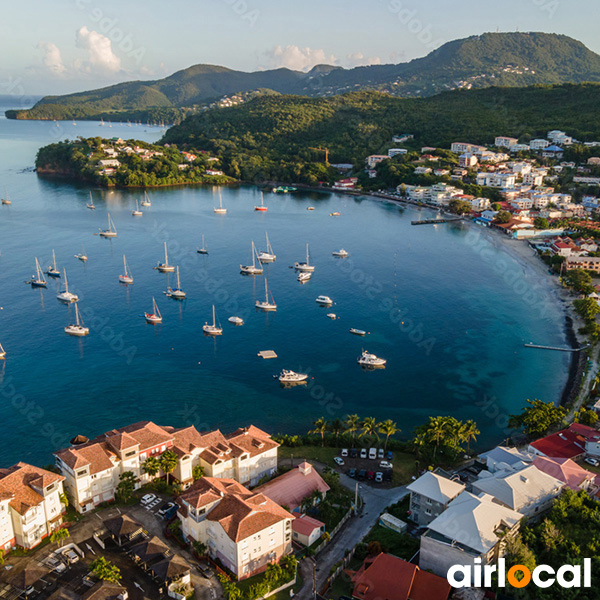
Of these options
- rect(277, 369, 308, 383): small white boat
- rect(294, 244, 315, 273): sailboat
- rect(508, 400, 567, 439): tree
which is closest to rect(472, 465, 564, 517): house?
rect(508, 400, 567, 439): tree

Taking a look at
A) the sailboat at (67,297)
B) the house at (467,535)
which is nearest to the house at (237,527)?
the house at (467,535)

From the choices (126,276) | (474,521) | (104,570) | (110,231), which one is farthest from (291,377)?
(110,231)

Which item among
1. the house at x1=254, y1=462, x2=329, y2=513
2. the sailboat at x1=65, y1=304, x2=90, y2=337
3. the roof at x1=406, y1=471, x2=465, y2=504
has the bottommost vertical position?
the house at x1=254, y1=462, x2=329, y2=513

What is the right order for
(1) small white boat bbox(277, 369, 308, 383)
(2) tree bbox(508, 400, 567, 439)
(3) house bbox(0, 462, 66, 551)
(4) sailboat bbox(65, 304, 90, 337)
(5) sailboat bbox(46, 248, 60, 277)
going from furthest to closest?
1. (5) sailboat bbox(46, 248, 60, 277)
2. (4) sailboat bbox(65, 304, 90, 337)
3. (1) small white boat bbox(277, 369, 308, 383)
4. (2) tree bbox(508, 400, 567, 439)
5. (3) house bbox(0, 462, 66, 551)

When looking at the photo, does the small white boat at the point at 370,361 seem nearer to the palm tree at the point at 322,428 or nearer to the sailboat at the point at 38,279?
the palm tree at the point at 322,428

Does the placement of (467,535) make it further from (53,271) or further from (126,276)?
(53,271)

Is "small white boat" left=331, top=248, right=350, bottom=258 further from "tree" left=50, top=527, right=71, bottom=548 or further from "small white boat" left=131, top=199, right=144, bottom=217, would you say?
"tree" left=50, top=527, right=71, bottom=548
